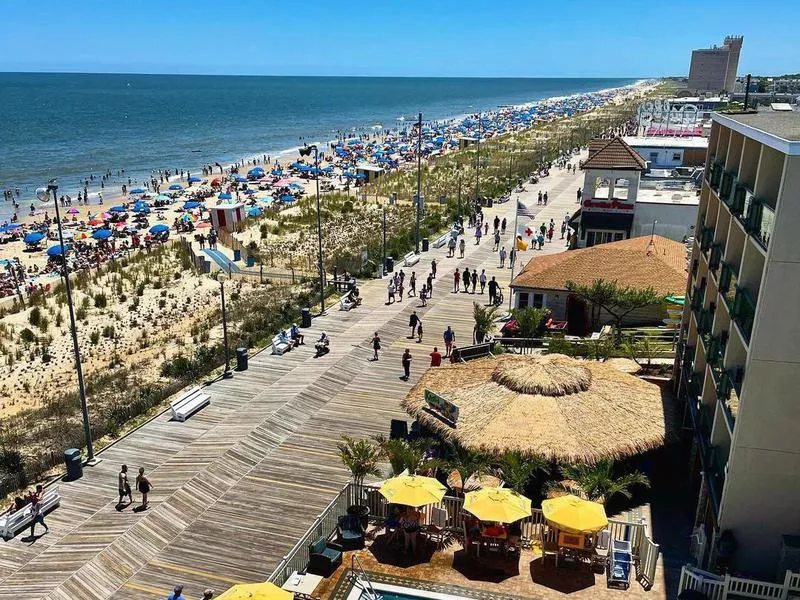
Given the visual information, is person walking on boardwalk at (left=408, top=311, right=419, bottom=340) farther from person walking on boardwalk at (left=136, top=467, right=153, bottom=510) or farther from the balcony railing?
the balcony railing

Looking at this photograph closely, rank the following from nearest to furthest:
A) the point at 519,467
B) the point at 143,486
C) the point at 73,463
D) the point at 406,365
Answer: the point at 519,467
the point at 143,486
the point at 73,463
the point at 406,365

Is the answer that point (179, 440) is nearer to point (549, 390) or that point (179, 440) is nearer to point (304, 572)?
point (304, 572)

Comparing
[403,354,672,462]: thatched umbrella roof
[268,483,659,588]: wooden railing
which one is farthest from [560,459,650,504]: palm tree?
[268,483,659,588]: wooden railing

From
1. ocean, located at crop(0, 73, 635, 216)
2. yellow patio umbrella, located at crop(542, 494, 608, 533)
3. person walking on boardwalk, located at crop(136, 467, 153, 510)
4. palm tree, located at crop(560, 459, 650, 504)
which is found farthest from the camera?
ocean, located at crop(0, 73, 635, 216)

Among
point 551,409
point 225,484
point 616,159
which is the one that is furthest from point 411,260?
point 225,484

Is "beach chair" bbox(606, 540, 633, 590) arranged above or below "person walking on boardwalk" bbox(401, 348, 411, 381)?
above

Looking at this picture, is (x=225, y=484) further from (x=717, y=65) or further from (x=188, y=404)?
(x=717, y=65)

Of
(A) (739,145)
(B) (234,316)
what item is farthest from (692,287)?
(B) (234,316)
